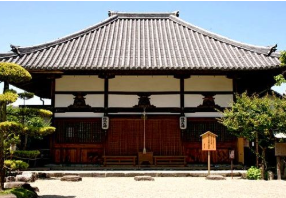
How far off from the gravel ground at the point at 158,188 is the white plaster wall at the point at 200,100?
4.28 metres

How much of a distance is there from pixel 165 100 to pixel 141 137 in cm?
224

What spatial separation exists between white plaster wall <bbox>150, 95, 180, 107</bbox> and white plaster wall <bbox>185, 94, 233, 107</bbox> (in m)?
0.51

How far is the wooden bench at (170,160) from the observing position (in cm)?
1717

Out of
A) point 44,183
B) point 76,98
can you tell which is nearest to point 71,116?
point 76,98

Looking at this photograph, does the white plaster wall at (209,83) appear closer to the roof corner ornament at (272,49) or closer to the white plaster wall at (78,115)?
the roof corner ornament at (272,49)

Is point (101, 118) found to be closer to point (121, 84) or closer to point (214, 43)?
point (121, 84)

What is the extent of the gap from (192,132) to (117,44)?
6689mm

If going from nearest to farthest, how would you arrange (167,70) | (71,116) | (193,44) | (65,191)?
(65,191), (167,70), (71,116), (193,44)

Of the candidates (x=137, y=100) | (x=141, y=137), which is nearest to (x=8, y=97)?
(x=137, y=100)

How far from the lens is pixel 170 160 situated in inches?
680

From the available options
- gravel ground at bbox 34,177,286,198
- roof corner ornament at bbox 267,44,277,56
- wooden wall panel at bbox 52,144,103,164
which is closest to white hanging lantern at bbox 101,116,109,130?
wooden wall panel at bbox 52,144,103,164

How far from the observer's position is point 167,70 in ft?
54.4

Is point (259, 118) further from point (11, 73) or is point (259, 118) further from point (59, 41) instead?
point (59, 41)

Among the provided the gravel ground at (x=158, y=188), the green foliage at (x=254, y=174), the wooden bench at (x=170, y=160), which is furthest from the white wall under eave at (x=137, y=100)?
the green foliage at (x=254, y=174)
